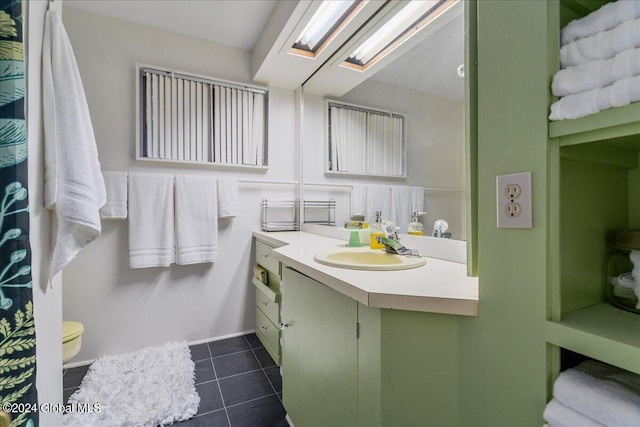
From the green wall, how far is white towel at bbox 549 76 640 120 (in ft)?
0.10

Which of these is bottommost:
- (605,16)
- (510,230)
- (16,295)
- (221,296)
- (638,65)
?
(221,296)

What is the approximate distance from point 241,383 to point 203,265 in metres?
0.91

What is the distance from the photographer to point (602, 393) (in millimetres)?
458

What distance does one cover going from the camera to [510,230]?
574 millimetres

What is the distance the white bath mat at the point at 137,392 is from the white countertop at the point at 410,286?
1.11 meters

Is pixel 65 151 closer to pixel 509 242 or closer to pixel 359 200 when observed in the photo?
pixel 509 242

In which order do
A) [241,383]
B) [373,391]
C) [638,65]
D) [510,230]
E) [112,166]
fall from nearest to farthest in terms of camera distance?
Result: 1. [638,65]
2. [510,230]
3. [373,391]
4. [241,383]
5. [112,166]

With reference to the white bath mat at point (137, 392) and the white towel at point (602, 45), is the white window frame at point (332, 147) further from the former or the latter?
the white bath mat at point (137, 392)

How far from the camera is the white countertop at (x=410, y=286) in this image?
0.64 m

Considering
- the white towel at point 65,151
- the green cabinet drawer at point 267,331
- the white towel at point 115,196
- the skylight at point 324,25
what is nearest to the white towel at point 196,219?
the white towel at point 115,196

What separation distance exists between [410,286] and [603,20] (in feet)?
2.09

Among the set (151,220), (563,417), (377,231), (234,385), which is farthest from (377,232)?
(151,220)

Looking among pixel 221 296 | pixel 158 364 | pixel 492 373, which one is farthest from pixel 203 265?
pixel 492 373

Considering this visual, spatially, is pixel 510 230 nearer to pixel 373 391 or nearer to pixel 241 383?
pixel 373 391
